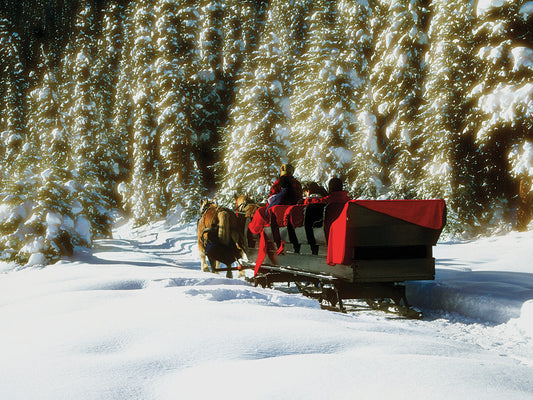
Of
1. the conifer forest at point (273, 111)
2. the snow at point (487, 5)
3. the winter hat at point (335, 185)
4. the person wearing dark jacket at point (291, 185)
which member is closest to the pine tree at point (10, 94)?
the conifer forest at point (273, 111)

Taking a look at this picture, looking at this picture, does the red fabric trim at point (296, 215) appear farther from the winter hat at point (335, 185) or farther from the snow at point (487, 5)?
the snow at point (487, 5)

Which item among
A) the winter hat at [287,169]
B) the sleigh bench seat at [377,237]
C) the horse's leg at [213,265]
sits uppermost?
the winter hat at [287,169]

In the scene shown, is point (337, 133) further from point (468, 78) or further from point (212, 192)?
point (212, 192)

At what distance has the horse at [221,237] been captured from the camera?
10062 mm

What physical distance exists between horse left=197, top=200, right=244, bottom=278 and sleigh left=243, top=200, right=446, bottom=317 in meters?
3.17

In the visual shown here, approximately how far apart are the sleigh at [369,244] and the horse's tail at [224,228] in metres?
3.11

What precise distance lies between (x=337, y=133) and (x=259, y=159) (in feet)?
15.0

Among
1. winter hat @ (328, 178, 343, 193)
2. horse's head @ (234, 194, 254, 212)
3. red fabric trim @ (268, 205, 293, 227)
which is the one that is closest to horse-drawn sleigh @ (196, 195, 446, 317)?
winter hat @ (328, 178, 343, 193)

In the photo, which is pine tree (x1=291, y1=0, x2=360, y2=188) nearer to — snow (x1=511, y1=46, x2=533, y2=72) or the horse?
snow (x1=511, y1=46, x2=533, y2=72)

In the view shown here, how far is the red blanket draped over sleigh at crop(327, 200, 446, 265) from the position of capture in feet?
19.6

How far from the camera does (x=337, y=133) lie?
2417 centimetres

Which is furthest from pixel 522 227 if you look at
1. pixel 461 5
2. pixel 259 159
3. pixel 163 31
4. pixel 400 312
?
pixel 163 31

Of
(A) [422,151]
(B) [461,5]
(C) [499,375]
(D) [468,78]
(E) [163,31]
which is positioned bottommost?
(C) [499,375]

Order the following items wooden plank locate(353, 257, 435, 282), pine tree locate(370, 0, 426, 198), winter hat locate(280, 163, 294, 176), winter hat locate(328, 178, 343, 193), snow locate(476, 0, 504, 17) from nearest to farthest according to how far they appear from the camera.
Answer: wooden plank locate(353, 257, 435, 282) < winter hat locate(328, 178, 343, 193) < winter hat locate(280, 163, 294, 176) < snow locate(476, 0, 504, 17) < pine tree locate(370, 0, 426, 198)
